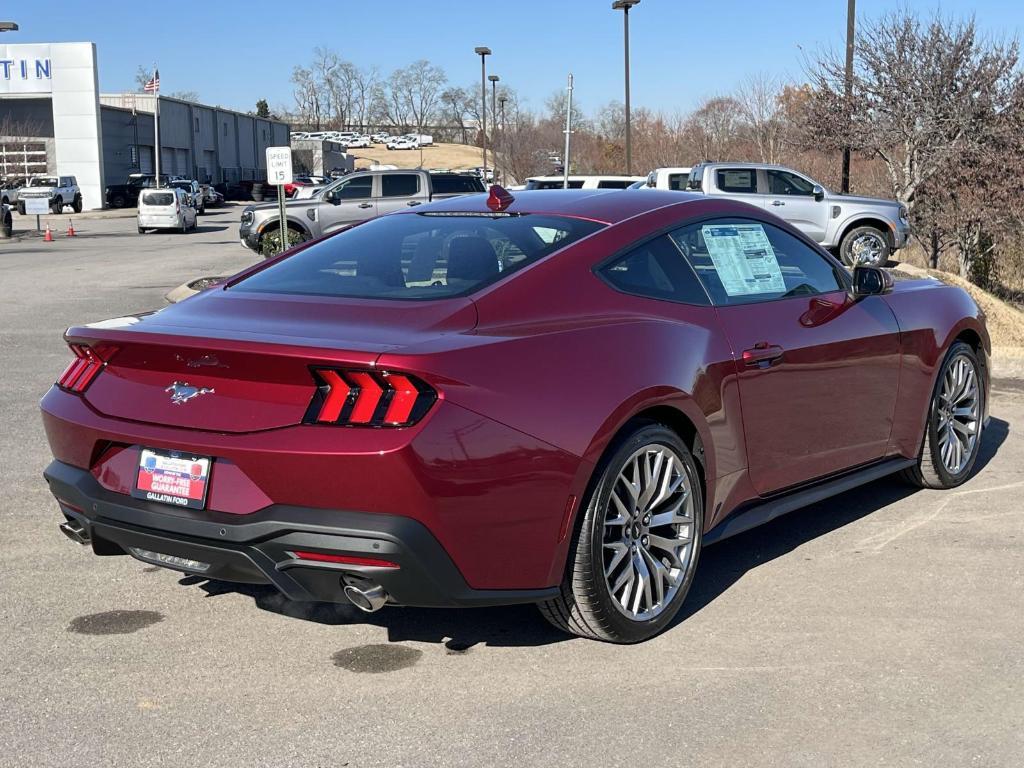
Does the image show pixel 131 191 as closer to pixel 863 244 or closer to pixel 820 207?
pixel 820 207

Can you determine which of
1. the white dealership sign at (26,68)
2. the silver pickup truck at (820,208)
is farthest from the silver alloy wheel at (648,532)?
the white dealership sign at (26,68)

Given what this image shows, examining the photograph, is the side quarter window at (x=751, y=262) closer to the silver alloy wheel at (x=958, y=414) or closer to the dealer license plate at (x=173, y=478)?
the silver alloy wheel at (x=958, y=414)

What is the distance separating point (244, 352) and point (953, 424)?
427 centimetres

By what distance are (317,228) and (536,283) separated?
2136cm

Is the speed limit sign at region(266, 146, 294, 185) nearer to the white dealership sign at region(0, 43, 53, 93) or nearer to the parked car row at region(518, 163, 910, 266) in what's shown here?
the parked car row at region(518, 163, 910, 266)

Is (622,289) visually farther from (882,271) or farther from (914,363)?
(914,363)

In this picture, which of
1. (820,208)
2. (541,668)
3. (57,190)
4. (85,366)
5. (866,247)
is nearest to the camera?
(541,668)

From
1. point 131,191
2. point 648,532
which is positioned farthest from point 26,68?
point 648,532

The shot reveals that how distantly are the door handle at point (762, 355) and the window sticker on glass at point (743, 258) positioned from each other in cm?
26

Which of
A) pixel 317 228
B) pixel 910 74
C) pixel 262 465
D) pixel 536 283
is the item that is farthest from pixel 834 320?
pixel 317 228

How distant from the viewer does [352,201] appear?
2570cm

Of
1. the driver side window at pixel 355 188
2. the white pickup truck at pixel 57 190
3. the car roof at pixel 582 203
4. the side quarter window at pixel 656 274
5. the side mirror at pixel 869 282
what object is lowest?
the side mirror at pixel 869 282

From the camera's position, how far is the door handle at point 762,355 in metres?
4.87

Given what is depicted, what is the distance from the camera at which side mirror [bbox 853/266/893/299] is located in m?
5.62
